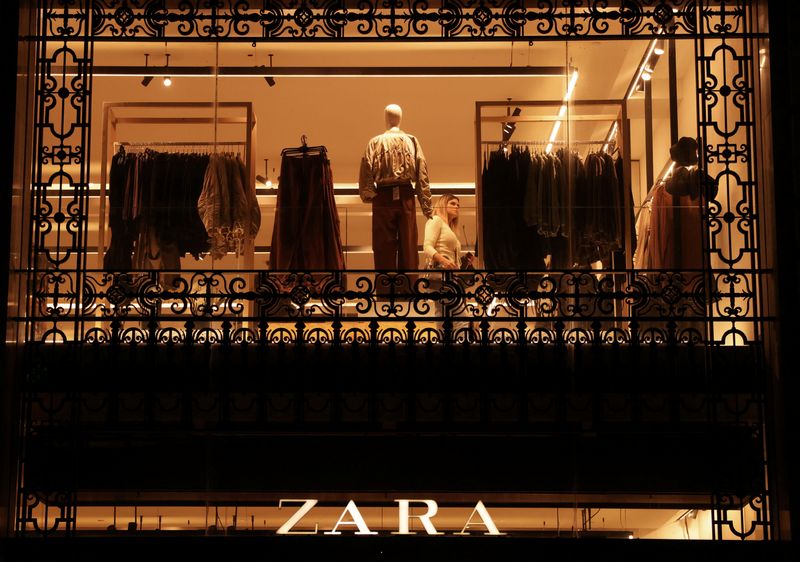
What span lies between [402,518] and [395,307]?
148cm

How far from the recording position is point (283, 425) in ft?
27.8

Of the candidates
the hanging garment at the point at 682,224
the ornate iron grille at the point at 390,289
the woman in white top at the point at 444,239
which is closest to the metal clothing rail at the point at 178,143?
the ornate iron grille at the point at 390,289

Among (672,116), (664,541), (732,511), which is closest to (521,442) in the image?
(664,541)

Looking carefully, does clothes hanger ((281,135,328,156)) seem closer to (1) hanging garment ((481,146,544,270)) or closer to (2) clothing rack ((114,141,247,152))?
(2) clothing rack ((114,141,247,152))

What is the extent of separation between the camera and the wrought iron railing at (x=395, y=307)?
8531mm

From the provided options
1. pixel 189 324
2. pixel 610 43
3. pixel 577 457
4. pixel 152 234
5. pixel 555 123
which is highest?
pixel 610 43

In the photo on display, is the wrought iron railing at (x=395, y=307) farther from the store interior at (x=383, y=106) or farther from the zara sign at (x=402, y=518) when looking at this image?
the zara sign at (x=402, y=518)

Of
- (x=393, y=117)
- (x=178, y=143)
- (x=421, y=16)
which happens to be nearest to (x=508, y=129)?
(x=393, y=117)

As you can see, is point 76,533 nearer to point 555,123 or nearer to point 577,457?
point 577,457

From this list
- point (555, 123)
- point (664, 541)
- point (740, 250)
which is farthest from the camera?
point (555, 123)

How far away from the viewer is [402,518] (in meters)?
8.60

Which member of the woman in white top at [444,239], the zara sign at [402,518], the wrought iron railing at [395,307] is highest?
the woman in white top at [444,239]

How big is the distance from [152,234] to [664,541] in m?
4.21

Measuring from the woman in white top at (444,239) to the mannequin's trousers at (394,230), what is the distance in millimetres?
113
